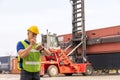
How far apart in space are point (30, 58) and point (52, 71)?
63.5ft

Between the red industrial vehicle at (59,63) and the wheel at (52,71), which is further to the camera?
the red industrial vehicle at (59,63)

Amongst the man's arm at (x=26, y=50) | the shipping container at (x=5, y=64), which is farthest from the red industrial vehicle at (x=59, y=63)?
the man's arm at (x=26, y=50)

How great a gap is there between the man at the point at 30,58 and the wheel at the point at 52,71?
19.1m

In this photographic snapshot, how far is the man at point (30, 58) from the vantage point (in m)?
5.51

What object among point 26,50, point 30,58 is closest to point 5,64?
point 30,58

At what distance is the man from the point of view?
551cm

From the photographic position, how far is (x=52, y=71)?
2491 centimetres

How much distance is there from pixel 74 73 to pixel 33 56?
2141 cm

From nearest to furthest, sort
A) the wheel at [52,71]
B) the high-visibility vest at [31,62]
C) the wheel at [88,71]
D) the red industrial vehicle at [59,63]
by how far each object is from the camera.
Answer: the high-visibility vest at [31,62] → the wheel at [52,71] → the red industrial vehicle at [59,63] → the wheel at [88,71]

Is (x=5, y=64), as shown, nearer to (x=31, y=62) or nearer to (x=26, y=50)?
(x=31, y=62)

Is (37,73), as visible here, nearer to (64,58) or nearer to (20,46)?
(20,46)

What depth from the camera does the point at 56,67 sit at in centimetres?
2569

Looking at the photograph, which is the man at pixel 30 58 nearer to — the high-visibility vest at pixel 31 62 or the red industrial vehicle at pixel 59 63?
the high-visibility vest at pixel 31 62

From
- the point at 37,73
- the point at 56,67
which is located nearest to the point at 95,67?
the point at 56,67
